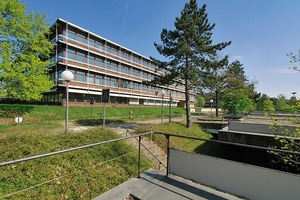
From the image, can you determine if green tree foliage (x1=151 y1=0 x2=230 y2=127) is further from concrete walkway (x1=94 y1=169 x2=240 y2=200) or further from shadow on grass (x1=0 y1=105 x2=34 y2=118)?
shadow on grass (x1=0 y1=105 x2=34 y2=118)

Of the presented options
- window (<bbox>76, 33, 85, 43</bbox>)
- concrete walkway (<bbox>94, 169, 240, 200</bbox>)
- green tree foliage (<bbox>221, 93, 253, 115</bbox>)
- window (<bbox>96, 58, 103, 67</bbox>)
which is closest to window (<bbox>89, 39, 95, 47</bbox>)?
window (<bbox>76, 33, 85, 43</bbox>)

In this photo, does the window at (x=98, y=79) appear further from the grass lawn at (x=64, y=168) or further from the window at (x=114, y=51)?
the grass lawn at (x=64, y=168)

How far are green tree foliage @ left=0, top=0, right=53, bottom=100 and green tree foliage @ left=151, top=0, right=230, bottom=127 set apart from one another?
9644 millimetres

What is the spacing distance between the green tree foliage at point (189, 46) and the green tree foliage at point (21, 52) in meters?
9.64

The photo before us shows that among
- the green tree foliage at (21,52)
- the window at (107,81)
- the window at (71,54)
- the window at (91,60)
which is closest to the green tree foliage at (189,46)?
the green tree foliage at (21,52)

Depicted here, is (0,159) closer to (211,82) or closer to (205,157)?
(205,157)

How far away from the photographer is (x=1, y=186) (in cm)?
362

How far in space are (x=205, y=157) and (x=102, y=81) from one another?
28.1 metres

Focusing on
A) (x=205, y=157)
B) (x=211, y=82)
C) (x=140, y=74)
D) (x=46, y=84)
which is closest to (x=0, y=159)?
(x=205, y=157)

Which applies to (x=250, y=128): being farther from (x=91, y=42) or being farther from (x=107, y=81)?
(x=91, y=42)

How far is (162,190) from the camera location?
9.41 feet

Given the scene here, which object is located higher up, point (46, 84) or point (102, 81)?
point (102, 81)

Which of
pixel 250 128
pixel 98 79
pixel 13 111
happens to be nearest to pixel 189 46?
pixel 250 128

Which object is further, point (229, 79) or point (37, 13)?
point (229, 79)
